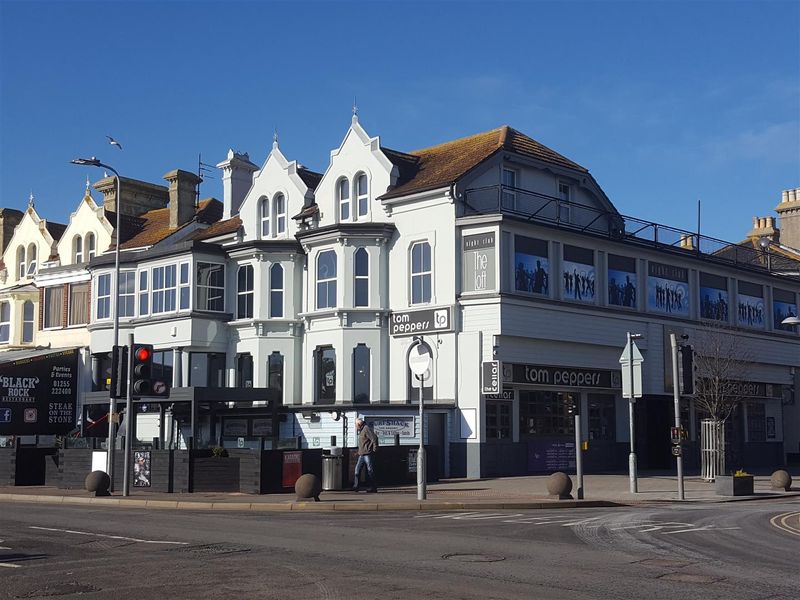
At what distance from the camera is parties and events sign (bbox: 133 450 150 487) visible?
25984 mm

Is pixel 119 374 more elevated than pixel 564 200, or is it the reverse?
pixel 564 200

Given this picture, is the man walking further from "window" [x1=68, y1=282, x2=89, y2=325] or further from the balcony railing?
"window" [x1=68, y1=282, x2=89, y2=325]

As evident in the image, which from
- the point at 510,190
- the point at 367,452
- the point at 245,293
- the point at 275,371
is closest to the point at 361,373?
the point at 275,371

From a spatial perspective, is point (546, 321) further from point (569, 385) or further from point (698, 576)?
point (698, 576)

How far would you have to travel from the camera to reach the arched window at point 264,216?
39.5 meters

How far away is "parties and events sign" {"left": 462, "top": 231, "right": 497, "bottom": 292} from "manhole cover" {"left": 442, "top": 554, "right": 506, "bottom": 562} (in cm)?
1983

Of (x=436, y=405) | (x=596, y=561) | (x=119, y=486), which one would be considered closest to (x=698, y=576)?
(x=596, y=561)

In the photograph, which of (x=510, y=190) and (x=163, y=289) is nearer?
(x=510, y=190)

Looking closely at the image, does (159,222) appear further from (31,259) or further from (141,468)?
(141,468)

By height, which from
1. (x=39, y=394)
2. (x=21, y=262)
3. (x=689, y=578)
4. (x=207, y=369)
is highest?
(x=21, y=262)

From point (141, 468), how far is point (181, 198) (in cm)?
2119

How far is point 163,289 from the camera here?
39.5 m

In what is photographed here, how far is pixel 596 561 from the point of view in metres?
12.1

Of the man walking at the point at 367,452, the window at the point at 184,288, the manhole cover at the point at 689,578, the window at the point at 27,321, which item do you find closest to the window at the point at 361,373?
the window at the point at 184,288
